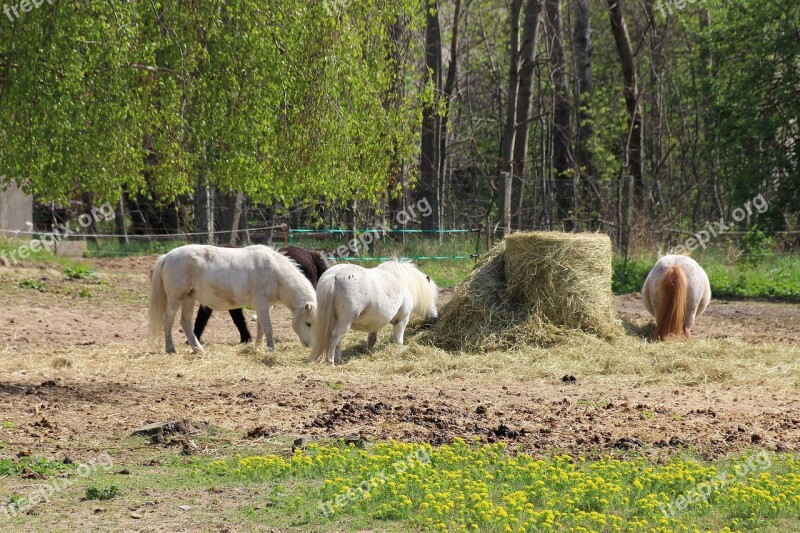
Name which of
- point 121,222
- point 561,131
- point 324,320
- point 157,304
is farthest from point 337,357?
point 561,131

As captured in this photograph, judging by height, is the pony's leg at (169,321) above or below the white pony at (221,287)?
below

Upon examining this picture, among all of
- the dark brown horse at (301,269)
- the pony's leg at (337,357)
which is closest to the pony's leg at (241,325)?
the dark brown horse at (301,269)

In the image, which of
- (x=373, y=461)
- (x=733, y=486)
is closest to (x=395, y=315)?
(x=373, y=461)

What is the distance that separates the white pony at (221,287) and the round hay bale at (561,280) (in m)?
2.52

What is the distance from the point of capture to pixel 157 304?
1098cm

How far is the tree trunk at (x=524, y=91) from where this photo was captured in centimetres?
2070

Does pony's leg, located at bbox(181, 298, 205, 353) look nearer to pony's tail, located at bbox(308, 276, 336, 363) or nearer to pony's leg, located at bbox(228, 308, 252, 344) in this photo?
pony's leg, located at bbox(228, 308, 252, 344)

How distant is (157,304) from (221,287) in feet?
2.54

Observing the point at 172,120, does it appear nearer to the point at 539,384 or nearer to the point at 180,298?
the point at 180,298

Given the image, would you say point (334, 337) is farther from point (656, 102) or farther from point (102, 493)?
point (656, 102)

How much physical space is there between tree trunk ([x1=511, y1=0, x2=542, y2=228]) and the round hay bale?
28.0 ft

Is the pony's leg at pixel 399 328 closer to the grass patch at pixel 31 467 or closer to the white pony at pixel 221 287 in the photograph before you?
the white pony at pixel 221 287

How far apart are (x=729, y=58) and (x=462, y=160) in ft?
52.4

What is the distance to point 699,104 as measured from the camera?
92.3 ft
